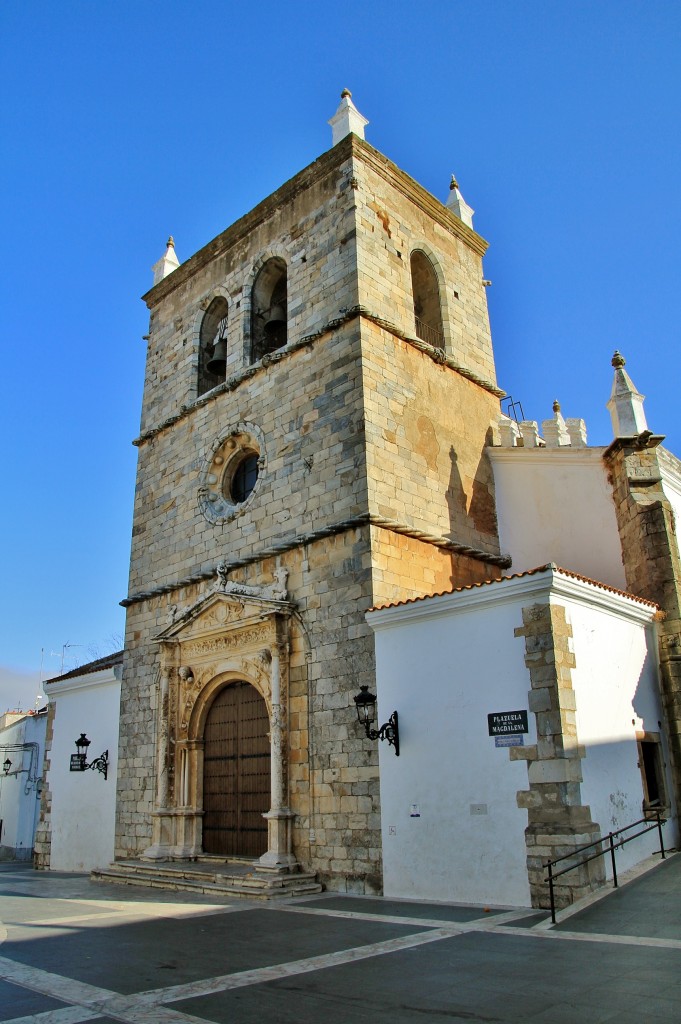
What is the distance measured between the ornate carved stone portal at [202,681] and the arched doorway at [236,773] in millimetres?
182

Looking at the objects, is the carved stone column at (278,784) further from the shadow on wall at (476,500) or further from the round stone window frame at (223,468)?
the shadow on wall at (476,500)

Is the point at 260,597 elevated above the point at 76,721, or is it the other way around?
the point at 260,597

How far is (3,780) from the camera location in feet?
80.7

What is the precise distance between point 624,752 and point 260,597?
5.77 meters

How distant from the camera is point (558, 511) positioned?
537 inches

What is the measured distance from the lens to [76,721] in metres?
16.6

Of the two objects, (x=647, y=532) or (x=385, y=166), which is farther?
(x=385, y=166)

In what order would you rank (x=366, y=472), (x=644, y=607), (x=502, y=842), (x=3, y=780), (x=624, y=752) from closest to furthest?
(x=502, y=842) → (x=624, y=752) → (x=644, y=607) → (x=366, y=472) → (x=3, y=780)

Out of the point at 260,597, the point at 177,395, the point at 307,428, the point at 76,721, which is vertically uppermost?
the point at 177,395

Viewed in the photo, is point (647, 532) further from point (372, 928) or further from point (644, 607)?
point (372, 928)

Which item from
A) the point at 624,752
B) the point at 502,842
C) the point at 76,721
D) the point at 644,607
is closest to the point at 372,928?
the point at 502,842

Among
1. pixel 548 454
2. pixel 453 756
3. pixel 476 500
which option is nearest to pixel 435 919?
pixel 453 756

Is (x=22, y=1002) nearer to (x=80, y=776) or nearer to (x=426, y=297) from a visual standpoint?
(x=80, y=776)

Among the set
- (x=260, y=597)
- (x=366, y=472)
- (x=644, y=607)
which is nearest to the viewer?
(x=644, y=607)
